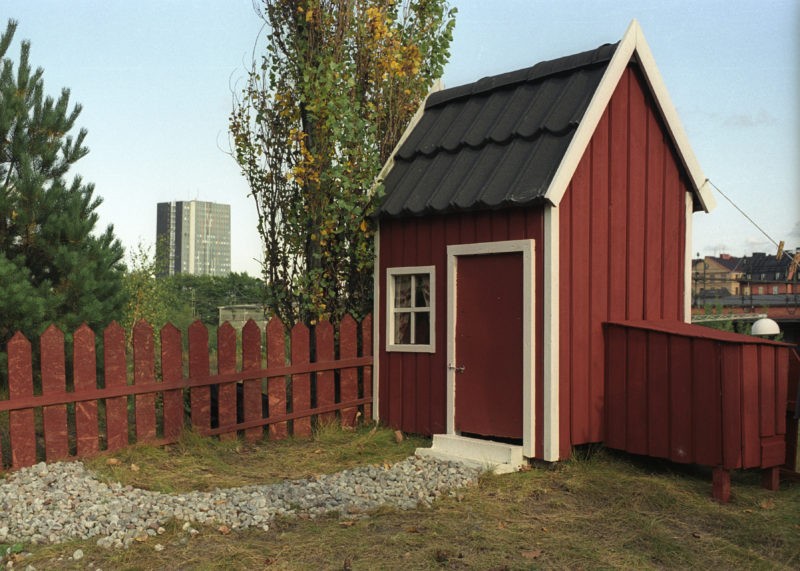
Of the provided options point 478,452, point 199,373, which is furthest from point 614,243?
point 199,373

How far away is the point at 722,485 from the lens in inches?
269

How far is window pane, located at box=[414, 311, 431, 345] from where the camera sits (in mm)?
8961

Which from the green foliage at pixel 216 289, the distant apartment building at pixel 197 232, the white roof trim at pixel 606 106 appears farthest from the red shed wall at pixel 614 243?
the distant apartment building at pixel 197 232

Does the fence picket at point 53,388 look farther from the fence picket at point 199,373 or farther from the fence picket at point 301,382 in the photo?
the fence picket at point 301,382

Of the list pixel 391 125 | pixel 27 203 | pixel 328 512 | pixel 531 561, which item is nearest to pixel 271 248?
pixel 391 125

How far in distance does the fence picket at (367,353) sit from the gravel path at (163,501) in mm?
2226

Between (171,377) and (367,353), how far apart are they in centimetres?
245

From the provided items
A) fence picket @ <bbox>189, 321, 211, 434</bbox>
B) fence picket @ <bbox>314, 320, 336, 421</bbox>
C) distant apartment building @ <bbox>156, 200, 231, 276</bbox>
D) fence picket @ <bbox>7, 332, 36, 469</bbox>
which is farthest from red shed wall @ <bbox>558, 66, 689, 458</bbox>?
distant apartment building @ <bbox>156, 200, 231, 276</bbox>

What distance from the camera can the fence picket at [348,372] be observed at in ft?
31.4

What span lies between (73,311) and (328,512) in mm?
6258

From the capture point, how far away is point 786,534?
588 cm

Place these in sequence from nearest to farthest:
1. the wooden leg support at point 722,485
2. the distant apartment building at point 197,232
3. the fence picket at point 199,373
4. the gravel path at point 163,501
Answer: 1. the gravel path at point 163,501
2. the wooden leg support at point 722,485
3. the fence picket at point 199,373
4. the distant apartment building at point 197,232

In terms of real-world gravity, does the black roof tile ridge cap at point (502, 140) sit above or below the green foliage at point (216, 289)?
above

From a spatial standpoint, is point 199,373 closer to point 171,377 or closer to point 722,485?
point 171,377
